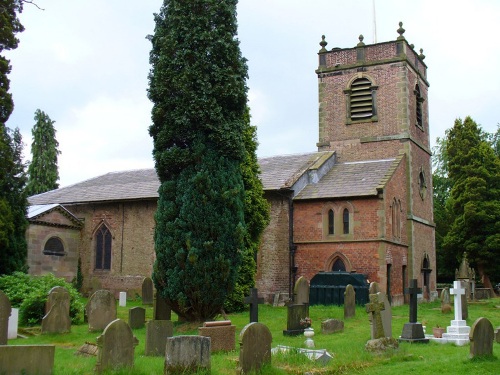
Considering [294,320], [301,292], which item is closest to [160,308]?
[294,320]

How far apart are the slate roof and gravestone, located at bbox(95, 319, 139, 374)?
644 inches

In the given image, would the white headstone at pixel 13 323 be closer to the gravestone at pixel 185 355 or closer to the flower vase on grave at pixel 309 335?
the gravestone at pixel 185 355

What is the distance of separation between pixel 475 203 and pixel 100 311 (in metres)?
27.1

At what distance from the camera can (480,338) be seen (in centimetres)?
1169

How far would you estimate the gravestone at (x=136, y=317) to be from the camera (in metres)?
17.4

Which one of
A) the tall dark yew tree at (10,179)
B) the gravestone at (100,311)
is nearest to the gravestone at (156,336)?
the gravestone at (100,311)

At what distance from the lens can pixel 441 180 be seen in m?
53.2

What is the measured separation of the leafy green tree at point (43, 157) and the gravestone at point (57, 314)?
3832 cm

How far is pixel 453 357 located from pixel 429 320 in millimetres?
8102

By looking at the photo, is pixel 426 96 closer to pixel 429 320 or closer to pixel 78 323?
pixel 429 320

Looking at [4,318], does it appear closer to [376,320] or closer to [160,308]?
[160,308]

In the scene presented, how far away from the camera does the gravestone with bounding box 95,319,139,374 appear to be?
10.1 metres

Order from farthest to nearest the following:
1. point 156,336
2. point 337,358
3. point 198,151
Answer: point 198,151, point 156,336, point 337,358

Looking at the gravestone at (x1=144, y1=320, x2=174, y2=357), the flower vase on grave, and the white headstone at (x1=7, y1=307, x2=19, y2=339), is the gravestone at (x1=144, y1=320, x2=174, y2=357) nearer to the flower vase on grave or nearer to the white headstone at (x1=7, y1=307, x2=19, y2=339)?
the flower vase on grave
